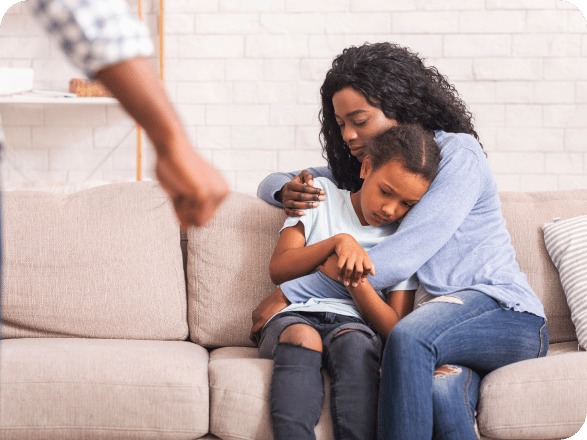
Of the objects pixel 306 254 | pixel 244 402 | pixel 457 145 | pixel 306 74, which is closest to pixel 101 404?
pixel 244 402

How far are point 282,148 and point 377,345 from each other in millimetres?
1462

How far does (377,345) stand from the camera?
1.31 meters

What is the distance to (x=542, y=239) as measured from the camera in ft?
5.61

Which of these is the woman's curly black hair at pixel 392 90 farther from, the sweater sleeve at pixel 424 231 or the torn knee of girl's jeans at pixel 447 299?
the torn knee of girl's jeans at pixel 447 299

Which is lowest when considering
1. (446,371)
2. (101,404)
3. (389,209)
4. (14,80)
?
(101,404)

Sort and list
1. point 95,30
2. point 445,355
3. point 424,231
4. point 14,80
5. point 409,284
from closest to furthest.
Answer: point 95,30, point 445,355, point 424,231, point 409,284, point 14,80

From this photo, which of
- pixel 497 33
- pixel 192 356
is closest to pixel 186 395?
pixel 192 356

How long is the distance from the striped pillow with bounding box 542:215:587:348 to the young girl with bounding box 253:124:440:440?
0.47 metres

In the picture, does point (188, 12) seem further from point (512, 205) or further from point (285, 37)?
point (512, 205)

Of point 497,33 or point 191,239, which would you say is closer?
point 191,239

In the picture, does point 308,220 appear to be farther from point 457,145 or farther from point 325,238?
point 457,145

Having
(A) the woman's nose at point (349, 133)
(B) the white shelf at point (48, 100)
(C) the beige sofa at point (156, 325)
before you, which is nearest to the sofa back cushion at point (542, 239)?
(C) the beige sofa at point (156, 325)

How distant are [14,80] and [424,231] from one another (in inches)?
75.4

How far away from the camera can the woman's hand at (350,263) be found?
1.23 meters
